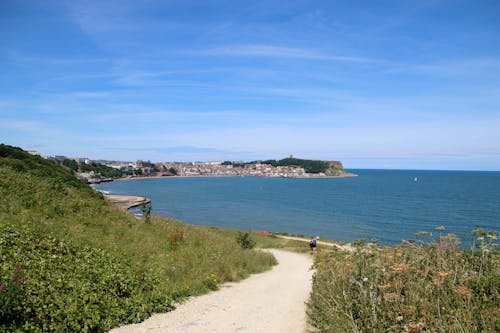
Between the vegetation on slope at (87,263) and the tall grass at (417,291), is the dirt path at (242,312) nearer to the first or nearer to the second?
the vegetation on slope at (87,263)

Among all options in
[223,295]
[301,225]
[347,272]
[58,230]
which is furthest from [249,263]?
[301,225]

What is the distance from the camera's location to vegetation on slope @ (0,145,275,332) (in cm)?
710

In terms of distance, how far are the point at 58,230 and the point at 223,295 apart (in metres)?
5.81

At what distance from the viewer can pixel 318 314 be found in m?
8.33

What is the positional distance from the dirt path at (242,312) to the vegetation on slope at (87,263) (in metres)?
0.54

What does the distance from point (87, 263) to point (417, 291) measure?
27.1ft

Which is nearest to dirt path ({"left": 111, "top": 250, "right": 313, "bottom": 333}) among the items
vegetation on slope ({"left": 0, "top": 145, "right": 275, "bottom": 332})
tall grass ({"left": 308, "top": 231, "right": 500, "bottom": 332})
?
vegetation on slope ({"left": 0, "top": 145, "right": 275, "bottom": 332})

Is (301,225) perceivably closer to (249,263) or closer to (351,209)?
(351,209)

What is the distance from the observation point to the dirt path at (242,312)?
847 centimetres

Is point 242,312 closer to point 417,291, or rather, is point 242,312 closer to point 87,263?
point 87,263

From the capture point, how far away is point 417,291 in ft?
19.0

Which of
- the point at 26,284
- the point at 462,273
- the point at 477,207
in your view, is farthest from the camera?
the point at 477,207

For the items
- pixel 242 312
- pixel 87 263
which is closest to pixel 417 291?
pixel 242 312

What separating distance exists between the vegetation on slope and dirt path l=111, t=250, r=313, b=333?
0.54m
